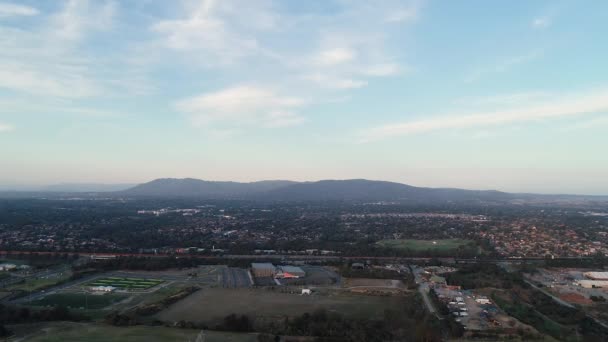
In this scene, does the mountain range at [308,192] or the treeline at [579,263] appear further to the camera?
the mountain range at [308,192]

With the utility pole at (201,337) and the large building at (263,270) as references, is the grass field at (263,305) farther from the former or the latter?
the large building at (263,270)

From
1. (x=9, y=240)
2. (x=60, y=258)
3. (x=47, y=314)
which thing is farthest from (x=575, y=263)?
(x=9, y=240)

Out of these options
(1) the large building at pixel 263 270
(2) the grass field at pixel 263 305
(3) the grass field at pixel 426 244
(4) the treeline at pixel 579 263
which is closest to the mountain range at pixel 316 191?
(3) the grass field at pixel 426 244

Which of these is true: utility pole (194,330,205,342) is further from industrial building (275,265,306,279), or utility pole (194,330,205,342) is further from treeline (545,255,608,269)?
treeline (545,255,608,269)

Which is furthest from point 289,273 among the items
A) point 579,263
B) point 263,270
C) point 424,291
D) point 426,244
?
point 579,263

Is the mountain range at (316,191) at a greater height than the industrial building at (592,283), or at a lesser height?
greater

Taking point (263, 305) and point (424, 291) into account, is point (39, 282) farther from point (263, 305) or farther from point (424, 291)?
point (424, 291)

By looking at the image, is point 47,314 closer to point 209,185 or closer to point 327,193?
point 327,193
